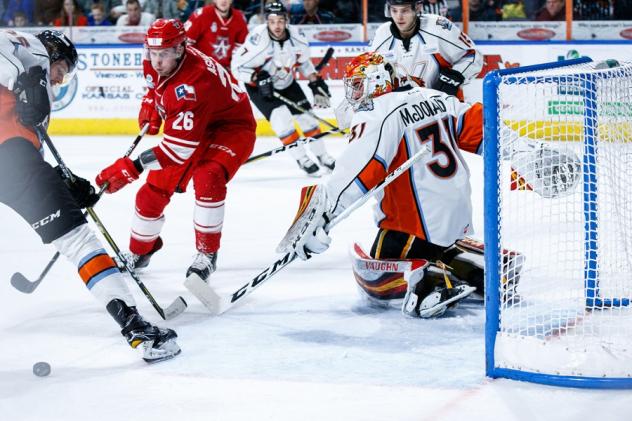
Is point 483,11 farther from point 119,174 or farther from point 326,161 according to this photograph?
point 119,174

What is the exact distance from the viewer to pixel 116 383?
2785 millimetres

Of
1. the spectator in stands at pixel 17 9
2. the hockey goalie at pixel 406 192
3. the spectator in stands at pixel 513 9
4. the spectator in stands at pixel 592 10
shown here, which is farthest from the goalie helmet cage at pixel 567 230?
the spectator in stands at pixel 17 9

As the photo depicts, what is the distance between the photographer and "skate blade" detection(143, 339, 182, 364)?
2.92 m

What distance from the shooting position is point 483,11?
805cm

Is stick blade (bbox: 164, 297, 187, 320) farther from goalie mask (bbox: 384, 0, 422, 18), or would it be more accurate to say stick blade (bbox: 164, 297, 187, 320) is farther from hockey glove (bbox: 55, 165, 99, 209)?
goalie mask (bbox: 384, 0, 422, 18)

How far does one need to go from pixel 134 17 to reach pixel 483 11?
3.04 meters

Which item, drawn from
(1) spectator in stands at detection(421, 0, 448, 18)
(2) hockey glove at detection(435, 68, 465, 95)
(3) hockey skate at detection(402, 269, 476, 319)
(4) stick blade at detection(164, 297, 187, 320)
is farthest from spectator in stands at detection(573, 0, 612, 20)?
(4) stick blade at detection(164, 297, 187, 320)

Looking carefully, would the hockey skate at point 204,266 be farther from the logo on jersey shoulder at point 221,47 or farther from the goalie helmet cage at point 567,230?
the logo on jersey shoulder at point 221,47

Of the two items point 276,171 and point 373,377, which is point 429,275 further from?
point 276,171

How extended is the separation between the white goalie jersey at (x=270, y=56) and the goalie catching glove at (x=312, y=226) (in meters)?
3.67

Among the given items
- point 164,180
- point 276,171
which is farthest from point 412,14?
point 276,171

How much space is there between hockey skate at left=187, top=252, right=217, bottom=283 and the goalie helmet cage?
3.94ft

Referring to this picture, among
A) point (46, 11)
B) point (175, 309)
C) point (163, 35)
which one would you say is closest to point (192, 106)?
point (163, 35)

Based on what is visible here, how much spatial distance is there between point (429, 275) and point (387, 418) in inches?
36.9
